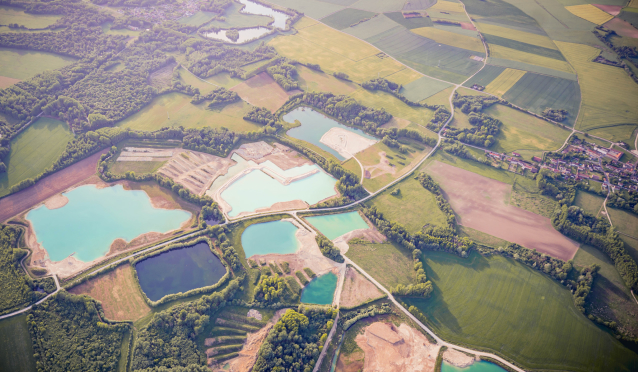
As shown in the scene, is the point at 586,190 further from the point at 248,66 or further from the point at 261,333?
the point at 248,66

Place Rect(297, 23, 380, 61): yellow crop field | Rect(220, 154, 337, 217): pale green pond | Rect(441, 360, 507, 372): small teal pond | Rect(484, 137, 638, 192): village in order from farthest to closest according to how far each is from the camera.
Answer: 1. Rect(297, 23, 380, 61): yellow crop field
2. Rect(484, 137, 638, 192): village
3. Rect(220, 154, 337, 217): pale green pond
4. Rect(441, 360, 507, 372): small teal pond

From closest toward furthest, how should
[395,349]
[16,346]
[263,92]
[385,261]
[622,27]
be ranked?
[16,346]
[395,349]
[385,261]
[263,92]
[622,27]

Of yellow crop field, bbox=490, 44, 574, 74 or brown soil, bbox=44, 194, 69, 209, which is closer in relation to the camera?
brown soil, bbox=44, 194, 69, 209

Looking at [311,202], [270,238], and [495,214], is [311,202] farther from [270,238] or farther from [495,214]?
[495,214]

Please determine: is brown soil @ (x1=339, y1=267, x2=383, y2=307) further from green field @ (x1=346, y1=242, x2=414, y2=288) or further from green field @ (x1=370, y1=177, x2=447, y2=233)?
green field @ (x1=370, y1=177, x2=447, y2=233)

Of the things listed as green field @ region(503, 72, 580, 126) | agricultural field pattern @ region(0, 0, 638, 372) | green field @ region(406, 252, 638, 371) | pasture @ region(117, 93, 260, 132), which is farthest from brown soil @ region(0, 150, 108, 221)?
green field @ region(503, 72, 580, 126)

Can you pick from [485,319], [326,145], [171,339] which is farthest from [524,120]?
[171,339]

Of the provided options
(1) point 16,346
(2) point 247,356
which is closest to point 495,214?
(2) point 247,356

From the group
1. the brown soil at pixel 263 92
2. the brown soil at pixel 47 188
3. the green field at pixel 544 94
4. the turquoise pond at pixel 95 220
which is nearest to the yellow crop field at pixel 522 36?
the green field at pixel 544 94
